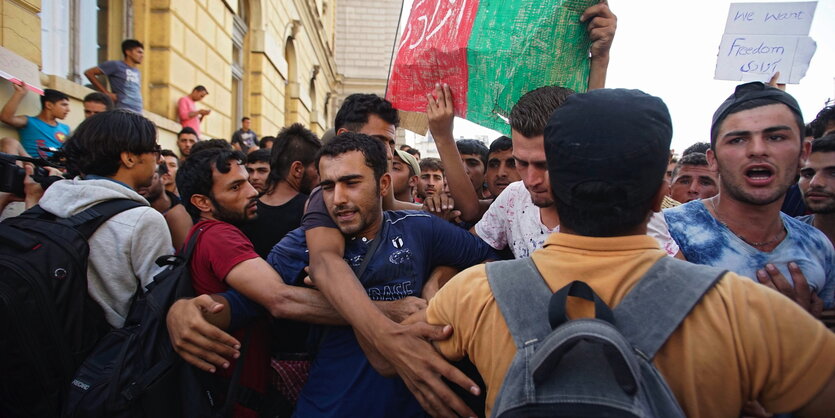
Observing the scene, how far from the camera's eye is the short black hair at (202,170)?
2.35 meters

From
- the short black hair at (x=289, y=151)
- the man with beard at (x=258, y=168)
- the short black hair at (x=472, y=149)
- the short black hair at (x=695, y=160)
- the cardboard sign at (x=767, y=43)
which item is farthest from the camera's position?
the short black hair at (x=695, y=160)

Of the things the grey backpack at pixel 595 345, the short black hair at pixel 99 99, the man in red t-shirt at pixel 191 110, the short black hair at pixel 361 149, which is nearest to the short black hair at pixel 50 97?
the short black hair at pixel 99 99

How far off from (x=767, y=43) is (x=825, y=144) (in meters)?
0.83

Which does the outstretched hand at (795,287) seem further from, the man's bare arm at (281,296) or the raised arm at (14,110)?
the raised arm at (14,110)

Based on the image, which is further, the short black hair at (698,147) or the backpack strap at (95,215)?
the short black hair at (698,147)

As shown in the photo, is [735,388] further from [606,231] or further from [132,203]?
[132,203]

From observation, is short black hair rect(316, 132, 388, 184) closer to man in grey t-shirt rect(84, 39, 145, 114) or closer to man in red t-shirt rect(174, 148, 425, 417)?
man in red t-shirt rect(174, 148, 425, 417)

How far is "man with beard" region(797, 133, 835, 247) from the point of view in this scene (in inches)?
85.6

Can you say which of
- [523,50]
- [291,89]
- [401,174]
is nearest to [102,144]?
[523,50]

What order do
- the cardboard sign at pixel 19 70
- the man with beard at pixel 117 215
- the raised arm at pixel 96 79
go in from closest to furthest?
the man with beard at pixel 117 215 < the cardboard sign at pixel 19 70 < the raised arm at pixel 96 79

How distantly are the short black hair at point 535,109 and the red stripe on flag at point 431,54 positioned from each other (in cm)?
31

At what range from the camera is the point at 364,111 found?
8.69ft

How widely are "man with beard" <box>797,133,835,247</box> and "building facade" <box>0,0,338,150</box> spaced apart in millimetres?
6144

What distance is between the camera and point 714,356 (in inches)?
35.0
